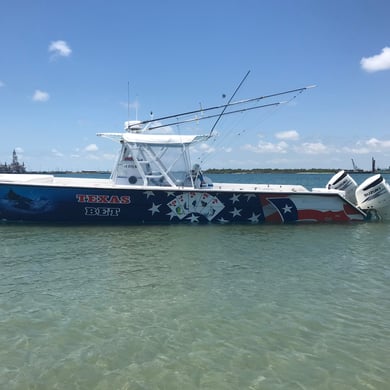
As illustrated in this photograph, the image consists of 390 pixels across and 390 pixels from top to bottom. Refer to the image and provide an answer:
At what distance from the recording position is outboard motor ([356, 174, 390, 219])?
663 inches

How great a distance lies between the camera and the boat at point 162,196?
1428 centimetres

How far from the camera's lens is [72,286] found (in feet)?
24.1

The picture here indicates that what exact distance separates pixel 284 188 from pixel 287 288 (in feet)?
32.0

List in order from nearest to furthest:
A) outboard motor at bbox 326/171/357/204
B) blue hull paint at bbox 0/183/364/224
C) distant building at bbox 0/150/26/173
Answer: blue hull paint at bbox 0/183/364/224 < outboard motor at bbox 326/171/357/204 < distant building at bbox 0/150/26/173

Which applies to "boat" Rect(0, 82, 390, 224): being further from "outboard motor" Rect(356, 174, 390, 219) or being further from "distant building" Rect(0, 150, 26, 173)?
"distant building" Rect(0, 150, 26, 173)

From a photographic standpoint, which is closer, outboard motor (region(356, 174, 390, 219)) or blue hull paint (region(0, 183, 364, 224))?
blue hull paint (region(0, 183, 364, 224))

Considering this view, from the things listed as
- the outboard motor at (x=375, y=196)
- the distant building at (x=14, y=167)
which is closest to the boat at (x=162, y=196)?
the outboard motor at (x=375, y=196)

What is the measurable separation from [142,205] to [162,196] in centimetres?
80

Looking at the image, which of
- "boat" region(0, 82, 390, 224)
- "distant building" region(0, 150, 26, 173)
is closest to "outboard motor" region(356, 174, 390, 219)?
"boat" region(0, 82, 390, 224)

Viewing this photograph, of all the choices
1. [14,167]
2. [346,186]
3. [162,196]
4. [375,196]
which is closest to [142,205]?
[162,196]

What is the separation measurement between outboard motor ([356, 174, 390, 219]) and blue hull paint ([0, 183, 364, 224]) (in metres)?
2.42

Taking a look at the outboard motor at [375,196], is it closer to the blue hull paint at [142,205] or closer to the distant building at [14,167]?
the blue hull paint at [142,205]

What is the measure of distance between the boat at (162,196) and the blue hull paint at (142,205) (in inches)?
1.3

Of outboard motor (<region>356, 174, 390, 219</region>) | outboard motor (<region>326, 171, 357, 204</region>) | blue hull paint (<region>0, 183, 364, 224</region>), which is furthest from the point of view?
outboard motor (<region>326, 171, 357, 204</region>)
